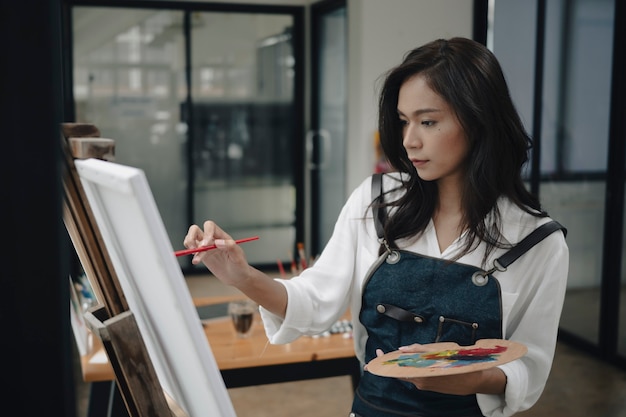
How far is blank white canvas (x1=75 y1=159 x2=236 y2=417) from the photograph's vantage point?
2.11 ft

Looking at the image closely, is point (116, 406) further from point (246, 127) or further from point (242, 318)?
point (246, 127)

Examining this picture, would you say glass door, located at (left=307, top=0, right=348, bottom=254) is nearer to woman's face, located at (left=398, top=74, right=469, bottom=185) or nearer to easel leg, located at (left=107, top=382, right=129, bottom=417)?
easel leg, located at (left=107, top=382, right=129, bottom=417)

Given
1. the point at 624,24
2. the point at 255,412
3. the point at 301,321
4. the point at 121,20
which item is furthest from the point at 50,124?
the point at 121,20

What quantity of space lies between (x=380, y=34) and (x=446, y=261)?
12.1ft

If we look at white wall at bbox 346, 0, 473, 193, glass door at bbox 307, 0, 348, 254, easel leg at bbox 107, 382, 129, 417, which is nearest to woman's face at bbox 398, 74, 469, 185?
easel leg at bbox 107, 382, 129, 417

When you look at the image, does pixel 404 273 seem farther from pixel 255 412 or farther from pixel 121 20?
pixel 121 20

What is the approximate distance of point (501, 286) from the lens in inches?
51.7

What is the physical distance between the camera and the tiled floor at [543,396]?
3.30 m

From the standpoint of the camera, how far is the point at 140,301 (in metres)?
0.83

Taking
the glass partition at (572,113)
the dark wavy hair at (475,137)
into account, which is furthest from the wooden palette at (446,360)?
the glass partition at (572,113)

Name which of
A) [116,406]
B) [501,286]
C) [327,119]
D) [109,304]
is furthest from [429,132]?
[327,119]

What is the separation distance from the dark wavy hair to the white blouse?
3 cm

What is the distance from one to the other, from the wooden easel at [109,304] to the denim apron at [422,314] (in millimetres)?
595

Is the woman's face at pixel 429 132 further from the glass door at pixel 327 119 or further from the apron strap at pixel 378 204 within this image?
the glass door at pixel 327 119
